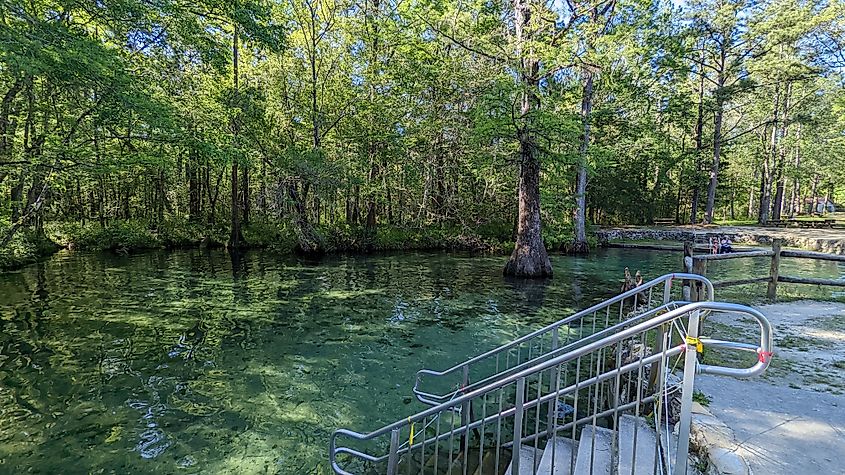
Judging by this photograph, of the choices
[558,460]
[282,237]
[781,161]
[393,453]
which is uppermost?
[781,161]

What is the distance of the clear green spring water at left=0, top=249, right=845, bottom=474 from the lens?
4652 mm

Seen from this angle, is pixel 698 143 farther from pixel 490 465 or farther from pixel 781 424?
pixel 490 465

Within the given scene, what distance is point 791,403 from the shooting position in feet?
13.0

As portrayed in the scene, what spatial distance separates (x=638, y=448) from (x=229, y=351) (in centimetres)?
665

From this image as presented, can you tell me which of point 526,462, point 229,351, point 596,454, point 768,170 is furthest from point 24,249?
point 768,170

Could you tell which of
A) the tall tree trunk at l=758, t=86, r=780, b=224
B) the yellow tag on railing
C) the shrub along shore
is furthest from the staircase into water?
the tall tree trunk at l=758, t=86, r=780, b=224

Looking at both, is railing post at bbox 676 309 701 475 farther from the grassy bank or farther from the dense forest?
the grassy bank

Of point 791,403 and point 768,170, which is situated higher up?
point 768,170

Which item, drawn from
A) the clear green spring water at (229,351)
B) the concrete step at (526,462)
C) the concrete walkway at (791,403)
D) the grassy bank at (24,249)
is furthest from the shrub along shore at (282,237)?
the concrete step at (526,462)

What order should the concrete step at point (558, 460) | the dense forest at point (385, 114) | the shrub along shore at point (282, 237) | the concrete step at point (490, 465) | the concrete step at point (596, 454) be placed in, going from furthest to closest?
the shrub along shore at point (282, 237) < the dense forest at point (385, 114) < the concrete step at point (490, 465) < the concrete step at point (558, 460) < the concrete step at point (596, 454)

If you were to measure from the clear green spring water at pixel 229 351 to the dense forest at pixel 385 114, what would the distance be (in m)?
2.87

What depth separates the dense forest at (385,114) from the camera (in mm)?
10562

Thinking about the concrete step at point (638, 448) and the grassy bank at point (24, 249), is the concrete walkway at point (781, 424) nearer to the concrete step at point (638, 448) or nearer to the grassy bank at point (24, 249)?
the concrete step at point (638, 448)

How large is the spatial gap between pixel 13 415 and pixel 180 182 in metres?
25.9
